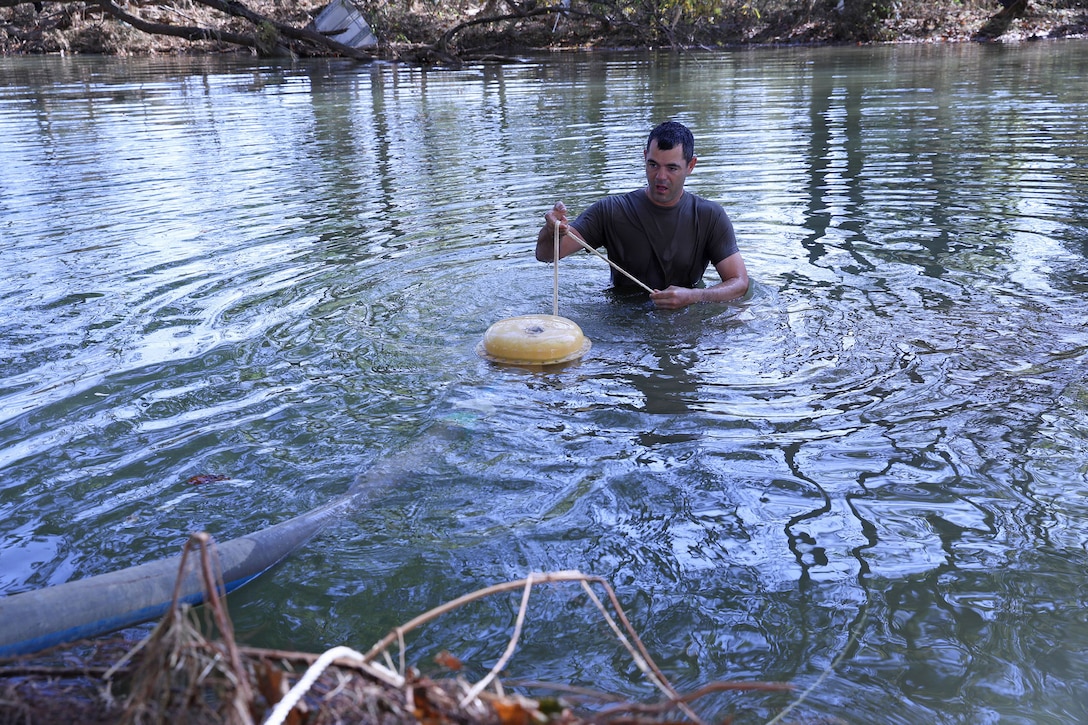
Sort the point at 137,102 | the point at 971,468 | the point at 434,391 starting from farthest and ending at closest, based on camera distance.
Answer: the point at 137,102 < the point at 434,391 < the point at 971,468

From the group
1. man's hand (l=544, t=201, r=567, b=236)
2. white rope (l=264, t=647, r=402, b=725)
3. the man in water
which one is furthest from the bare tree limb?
white rope (l=264, t=647, r=402, b=725)

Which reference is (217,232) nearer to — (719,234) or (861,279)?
(719,234)

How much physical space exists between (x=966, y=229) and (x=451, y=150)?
7.12 m

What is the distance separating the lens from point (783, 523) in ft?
12.0

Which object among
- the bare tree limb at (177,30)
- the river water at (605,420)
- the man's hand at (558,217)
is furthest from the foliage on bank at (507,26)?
the man's hand at (558,217)

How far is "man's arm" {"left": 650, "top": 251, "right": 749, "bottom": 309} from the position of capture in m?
5.94

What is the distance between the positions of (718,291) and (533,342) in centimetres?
152

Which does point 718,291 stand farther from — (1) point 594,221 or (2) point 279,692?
(2) point 279,692

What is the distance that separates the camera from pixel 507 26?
3316 centimetres

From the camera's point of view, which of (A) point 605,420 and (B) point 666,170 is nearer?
(A) point 605,420

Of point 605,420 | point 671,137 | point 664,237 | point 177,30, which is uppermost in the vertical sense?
point 177,30

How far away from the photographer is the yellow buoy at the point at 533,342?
5.34m

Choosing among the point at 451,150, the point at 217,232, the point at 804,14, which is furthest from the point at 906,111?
the point at 804,14

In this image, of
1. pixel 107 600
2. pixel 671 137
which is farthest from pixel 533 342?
pixel 107 600
